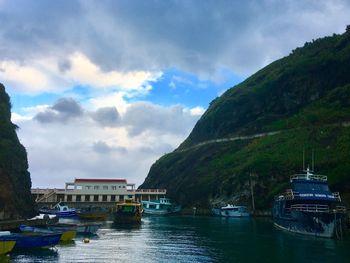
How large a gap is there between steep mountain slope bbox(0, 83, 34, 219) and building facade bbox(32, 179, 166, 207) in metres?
48.9

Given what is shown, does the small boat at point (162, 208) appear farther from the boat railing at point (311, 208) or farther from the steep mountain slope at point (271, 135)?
the boat railing at point (311, 208)

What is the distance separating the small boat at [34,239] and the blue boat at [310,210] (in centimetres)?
3436

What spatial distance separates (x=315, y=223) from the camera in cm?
5856

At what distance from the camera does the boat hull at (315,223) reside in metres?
57.2

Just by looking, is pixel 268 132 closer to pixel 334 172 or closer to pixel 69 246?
pixel 334 172

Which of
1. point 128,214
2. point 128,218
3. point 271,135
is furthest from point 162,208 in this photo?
point 271,135

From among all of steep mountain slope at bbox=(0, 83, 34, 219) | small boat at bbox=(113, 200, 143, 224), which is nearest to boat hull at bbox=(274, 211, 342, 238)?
small boat at bbox=(113, 200, 143, 224)

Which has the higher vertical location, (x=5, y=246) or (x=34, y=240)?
(x=34, y=240)

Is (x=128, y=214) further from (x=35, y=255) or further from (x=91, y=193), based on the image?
(x=91, y=193)

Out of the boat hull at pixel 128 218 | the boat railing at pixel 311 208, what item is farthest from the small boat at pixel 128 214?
the boat railing at pixel 311 208

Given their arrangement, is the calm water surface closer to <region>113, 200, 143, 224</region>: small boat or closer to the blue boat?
the blue boat

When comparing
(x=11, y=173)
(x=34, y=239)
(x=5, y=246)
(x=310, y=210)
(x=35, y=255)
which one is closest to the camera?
(x=5, y=246)

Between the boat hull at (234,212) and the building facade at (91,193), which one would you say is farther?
the building facade at (91,193)

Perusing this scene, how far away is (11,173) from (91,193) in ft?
204
